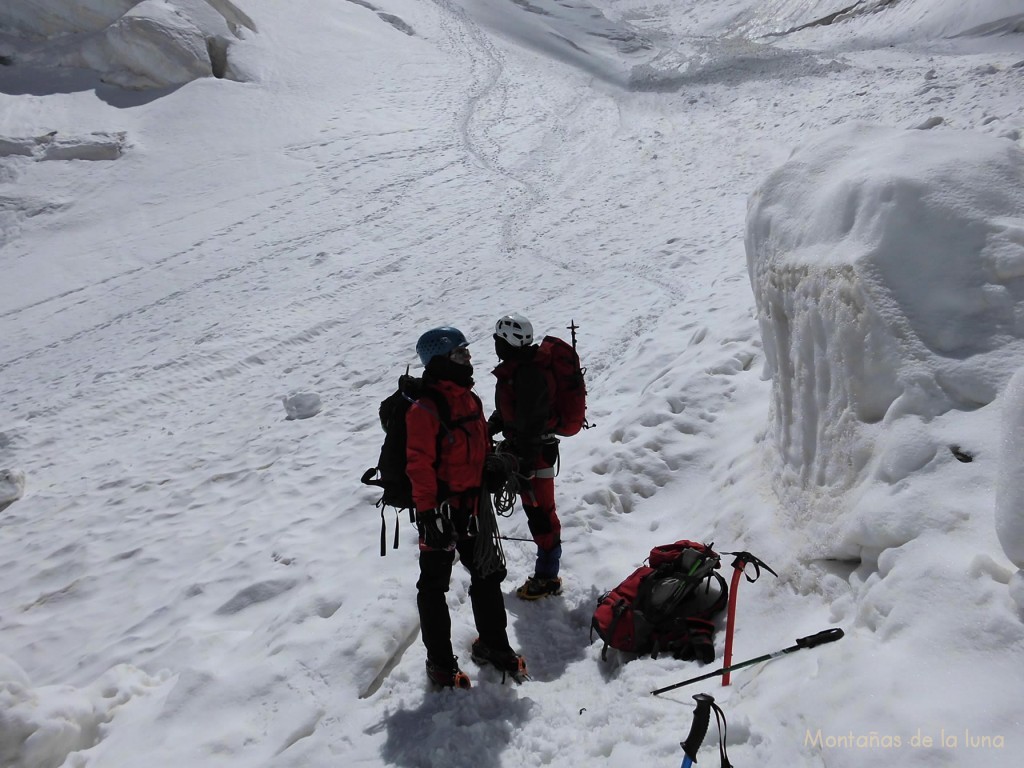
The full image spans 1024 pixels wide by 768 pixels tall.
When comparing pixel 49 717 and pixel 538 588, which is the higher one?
pixel 538 588

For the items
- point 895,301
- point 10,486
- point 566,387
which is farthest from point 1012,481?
point 10,486

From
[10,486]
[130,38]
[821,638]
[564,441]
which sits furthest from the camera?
[130,38]

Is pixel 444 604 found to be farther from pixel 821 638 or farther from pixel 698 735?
pixel 821 638

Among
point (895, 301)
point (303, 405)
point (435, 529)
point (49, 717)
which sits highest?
point (895, 301)

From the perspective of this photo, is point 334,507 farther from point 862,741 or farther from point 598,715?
point 862,741

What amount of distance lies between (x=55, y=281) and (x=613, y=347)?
1239cm

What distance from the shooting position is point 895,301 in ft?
12.2

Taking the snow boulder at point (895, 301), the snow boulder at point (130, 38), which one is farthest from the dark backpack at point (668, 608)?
the snow boulder at point (130, 38)

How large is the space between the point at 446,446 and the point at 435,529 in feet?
1.47

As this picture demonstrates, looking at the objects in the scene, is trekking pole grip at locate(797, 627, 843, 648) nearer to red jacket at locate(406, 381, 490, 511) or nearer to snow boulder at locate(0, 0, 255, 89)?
red jacket at locate(406, 381, 490, 511)

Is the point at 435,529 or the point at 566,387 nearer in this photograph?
the point at 435,529

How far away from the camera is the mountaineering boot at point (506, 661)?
162 inches

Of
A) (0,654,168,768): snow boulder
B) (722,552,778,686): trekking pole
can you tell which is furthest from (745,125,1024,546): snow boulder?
(0,654,168,768): snow boulder

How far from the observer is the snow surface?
318cm
